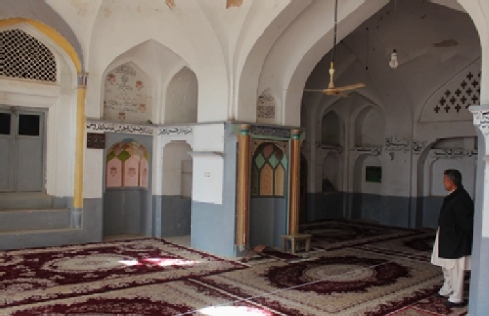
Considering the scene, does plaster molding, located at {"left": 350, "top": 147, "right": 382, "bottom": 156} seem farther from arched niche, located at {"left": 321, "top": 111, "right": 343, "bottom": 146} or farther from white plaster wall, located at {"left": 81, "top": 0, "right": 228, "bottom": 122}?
white plaster wall, located at {"left": 81, "top": 0, "right": 228, "bottom": 122}

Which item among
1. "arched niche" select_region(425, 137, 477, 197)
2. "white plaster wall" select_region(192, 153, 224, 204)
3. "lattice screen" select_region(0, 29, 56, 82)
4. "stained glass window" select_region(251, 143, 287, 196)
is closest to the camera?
"white plaster wall" select_region(192, 153, 224, 204)

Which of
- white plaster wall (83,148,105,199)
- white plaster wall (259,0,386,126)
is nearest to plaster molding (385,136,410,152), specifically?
white plaster wall (259,0,386,126)

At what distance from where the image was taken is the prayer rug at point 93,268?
178 inches

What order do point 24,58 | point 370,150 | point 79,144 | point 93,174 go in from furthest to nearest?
point 370,150, point 93,174, point 79,144, point 24,58

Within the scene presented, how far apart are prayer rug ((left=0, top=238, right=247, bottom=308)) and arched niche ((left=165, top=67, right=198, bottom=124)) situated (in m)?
2.31

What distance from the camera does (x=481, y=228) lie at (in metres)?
3.76

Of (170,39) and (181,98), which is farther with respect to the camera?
(181,98)

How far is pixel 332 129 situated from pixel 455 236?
7.43 metres

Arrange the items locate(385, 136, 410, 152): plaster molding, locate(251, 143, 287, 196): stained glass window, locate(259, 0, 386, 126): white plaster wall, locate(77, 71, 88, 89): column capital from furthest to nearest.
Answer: locate(385, 136, 410, 152): plaster molding → locate(77, 71, 88, 89): column capital → locate(251, 143, 287, 196): stained glass window → locate(259, 0, 386, 126): white plaster wall

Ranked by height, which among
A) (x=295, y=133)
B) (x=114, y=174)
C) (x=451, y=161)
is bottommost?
(x=114, y=174)

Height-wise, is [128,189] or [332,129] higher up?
[332,129]

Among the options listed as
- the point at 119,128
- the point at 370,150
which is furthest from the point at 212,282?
the point at 370,150

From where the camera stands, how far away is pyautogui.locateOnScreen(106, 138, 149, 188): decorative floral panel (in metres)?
7.91

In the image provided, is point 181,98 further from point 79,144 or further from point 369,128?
point 369,128
